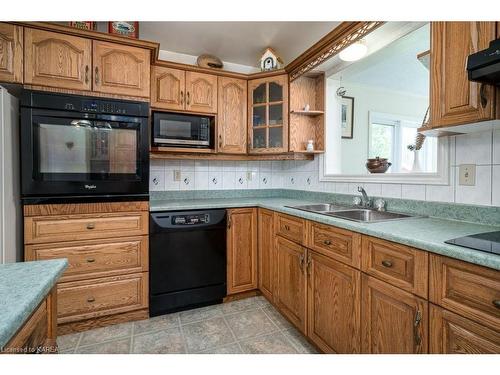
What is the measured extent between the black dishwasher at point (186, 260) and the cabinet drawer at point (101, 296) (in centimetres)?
10

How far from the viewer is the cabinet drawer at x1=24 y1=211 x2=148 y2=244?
1737 mm

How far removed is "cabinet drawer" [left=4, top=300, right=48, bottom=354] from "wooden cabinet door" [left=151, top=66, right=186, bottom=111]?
194 cm

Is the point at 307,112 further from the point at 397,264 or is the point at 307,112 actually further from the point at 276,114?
the point at 397,264

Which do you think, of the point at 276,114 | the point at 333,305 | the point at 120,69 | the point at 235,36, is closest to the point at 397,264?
the point at 333,305

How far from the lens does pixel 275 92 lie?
260 centimetres

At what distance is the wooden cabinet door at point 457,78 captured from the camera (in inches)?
41.3

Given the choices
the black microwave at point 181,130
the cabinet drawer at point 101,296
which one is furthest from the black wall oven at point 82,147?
the cabinet drawer at point 101,296

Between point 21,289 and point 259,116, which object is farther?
point 259,116

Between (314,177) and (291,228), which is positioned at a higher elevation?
(314,177)

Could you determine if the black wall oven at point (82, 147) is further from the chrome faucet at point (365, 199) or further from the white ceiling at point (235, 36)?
the chrome faucet at point (365, 199)

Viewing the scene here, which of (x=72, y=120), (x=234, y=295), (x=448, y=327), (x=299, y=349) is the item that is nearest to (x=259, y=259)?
(x=234, y=295)

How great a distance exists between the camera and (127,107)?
1.95 m

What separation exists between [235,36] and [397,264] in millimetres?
2330

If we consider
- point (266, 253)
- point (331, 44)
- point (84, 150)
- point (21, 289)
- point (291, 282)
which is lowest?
point (291, 282)
